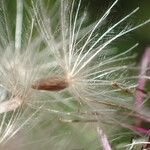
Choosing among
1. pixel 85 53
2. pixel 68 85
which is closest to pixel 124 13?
pixel 85 53

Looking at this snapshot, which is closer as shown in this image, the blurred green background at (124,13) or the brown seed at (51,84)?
the brown seed at (51,84)

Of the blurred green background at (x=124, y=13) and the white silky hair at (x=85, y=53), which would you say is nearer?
the white silky hair at (x=85, y=53)

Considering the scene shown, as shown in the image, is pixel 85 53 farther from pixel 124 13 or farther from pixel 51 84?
pixel 124 13

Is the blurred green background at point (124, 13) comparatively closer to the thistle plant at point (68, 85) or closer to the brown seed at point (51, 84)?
the thistle plant at point (68, 85)

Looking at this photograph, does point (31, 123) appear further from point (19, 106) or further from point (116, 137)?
point (116, 137)

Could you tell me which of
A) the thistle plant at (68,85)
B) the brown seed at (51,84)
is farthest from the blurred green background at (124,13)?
the brown seed at (51,84)

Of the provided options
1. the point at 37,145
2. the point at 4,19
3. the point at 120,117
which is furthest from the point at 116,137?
the point at 4,19

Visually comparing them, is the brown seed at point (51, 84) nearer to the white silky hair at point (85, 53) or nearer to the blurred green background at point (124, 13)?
the white silky hair at point (85, 53)

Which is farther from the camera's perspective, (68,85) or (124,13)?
(124,13)
